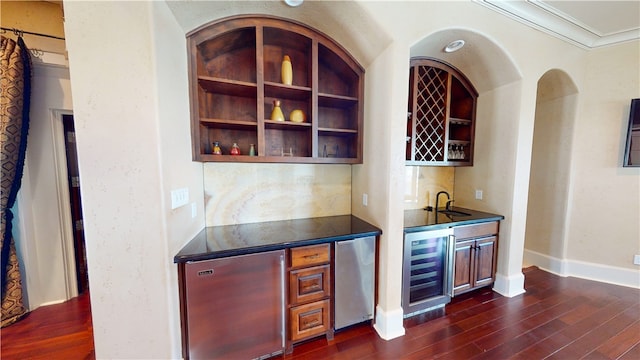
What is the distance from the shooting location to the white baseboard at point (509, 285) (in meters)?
2.30

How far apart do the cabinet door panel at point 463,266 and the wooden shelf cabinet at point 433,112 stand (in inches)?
34.8

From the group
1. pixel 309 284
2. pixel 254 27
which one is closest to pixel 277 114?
pixel 254 27

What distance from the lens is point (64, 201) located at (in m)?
2.12

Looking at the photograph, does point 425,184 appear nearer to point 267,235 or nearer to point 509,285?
point 509,285

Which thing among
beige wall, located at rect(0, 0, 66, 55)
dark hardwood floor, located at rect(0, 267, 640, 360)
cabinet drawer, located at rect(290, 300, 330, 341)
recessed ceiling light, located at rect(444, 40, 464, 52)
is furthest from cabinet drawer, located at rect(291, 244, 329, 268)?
beige wall, located at rect(0, 0, 66, 55)

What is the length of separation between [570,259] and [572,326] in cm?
138

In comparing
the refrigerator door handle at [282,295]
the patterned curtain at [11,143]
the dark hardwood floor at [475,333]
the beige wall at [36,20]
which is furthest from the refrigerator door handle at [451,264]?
the beige wall at [36,20]

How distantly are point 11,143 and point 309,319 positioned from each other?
2.86m

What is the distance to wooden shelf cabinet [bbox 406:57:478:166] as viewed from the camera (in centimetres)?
219

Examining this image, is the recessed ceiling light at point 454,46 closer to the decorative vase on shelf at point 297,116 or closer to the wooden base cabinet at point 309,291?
the decorative vase on shelf at point 297,116

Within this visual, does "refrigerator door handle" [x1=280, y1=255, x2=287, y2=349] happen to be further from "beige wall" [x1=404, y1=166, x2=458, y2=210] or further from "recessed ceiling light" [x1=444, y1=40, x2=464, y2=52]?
"recessed ceiling light" [x1=444, y1=40, x2=464, y2=52]

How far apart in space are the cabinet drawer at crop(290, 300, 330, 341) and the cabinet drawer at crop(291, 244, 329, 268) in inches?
13.0

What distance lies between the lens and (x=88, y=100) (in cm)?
109

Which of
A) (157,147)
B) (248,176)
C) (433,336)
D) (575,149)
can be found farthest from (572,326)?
(157,147)
